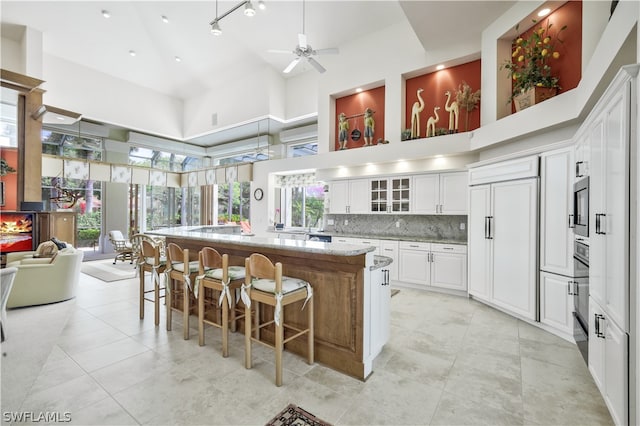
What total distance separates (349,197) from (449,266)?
2.38 m

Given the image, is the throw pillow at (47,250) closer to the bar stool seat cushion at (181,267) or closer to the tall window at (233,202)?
the bar stool seat cushion at (181,267)

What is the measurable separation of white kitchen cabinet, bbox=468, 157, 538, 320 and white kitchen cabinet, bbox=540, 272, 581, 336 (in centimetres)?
9

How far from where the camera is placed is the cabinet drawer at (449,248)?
14.9ft

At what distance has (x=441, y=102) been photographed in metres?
5.27

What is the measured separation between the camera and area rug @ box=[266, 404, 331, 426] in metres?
1.77

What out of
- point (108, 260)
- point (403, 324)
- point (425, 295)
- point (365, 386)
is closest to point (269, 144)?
point (108, 260)

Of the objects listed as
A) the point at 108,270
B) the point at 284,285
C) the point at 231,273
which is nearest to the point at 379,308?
the point at 284,285

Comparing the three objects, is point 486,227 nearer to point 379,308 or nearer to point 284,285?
point 379,308

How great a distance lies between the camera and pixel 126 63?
7711 millimetres

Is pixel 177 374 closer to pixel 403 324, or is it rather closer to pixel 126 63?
pixel 403 324

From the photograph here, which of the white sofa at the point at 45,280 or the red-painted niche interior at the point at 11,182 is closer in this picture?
the white sofa at the point at 45,280

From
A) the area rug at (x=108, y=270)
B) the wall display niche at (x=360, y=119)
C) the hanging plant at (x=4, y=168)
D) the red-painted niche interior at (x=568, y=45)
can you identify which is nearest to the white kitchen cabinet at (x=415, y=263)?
the wall display niche at (x=360, y=119)

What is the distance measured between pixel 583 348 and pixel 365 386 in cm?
183

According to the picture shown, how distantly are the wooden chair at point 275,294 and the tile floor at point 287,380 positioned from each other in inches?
9.3
